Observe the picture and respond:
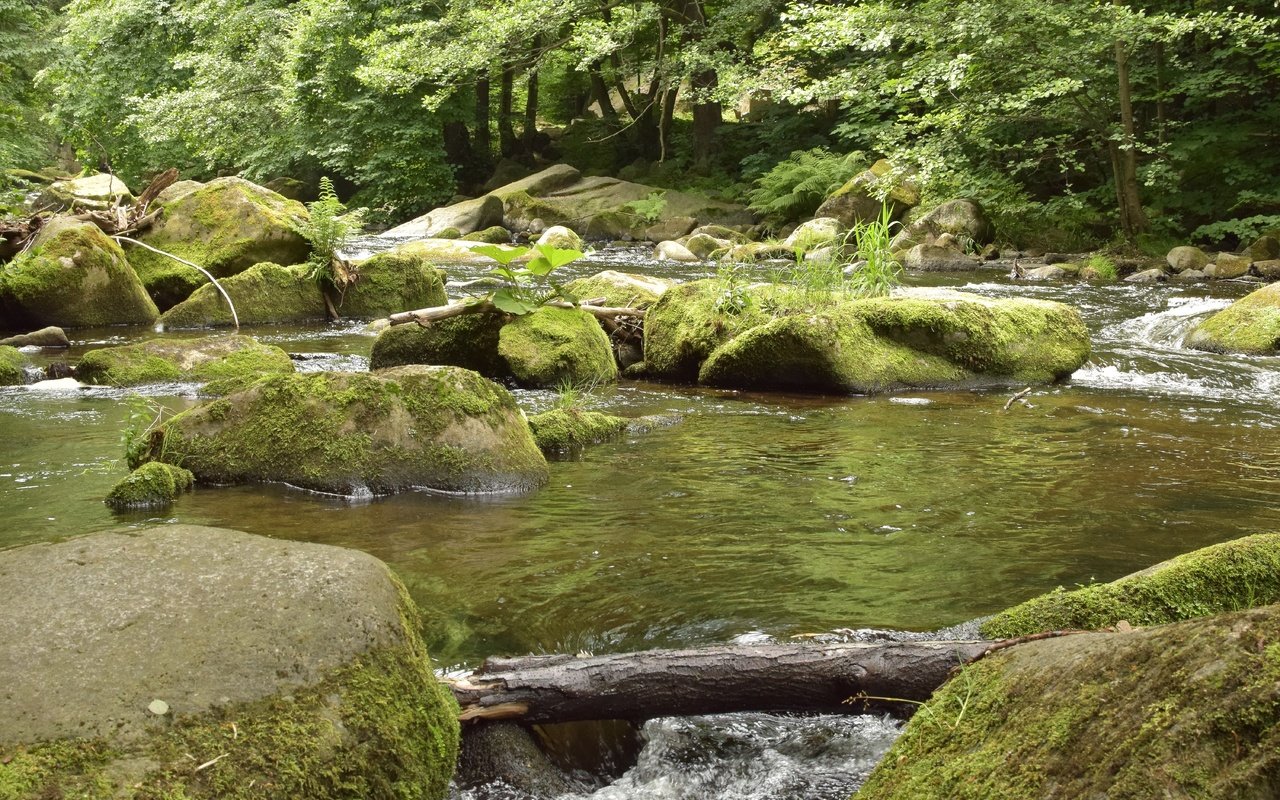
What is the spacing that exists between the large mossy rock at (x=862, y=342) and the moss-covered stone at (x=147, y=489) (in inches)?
188

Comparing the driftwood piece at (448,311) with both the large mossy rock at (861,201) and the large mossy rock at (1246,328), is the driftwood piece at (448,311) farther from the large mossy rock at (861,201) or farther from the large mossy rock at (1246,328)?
the large mossy rock at (861,201)

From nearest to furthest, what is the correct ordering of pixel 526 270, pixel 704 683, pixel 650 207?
pixel 704 683, pixel 526 270, pixel 650 207

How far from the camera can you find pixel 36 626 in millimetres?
2273

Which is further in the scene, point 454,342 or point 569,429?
point 454,342

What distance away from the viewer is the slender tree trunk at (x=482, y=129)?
3253cm

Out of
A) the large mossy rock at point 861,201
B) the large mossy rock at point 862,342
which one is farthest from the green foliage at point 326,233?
the large mossy rock at point 861,201

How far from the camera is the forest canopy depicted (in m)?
16.5

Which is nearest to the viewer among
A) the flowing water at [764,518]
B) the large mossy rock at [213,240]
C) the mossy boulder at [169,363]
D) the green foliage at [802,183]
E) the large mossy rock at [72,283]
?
the flowing water at [764,518]

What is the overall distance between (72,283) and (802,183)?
53.1ft

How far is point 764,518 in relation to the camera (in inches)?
199

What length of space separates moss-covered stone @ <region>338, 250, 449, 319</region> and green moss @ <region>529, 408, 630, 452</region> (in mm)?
6518

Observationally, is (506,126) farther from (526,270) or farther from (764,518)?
(764,518)

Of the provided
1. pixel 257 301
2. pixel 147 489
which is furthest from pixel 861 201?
pixel 147 489

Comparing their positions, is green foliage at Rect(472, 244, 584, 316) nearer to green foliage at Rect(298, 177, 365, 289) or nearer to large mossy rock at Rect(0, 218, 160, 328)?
green foliage at Rect(298, 177, 365, 289)
